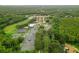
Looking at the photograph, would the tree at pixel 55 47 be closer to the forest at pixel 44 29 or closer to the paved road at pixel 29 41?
the forest at pixel 44 29

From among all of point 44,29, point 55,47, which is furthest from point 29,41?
point 55,47

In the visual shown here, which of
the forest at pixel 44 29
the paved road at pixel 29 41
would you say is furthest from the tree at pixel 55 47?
the paved road at pixel 29 41

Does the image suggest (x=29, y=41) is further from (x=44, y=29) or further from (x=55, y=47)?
(x=55, y=47)

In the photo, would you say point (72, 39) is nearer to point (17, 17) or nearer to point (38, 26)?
point (38, 26)

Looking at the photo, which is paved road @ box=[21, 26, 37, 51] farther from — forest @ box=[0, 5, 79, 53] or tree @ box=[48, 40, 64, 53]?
tree @ box=[48, 40, 64, 53]

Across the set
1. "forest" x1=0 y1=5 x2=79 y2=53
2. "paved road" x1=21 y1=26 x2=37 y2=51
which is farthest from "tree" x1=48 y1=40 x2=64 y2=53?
"paved road" x1=21 y1=26 x2=37 y2=51

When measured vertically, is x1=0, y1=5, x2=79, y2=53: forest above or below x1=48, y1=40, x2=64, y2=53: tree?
above

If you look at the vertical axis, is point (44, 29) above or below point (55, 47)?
above

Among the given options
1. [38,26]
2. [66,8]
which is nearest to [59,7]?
[66,8]
